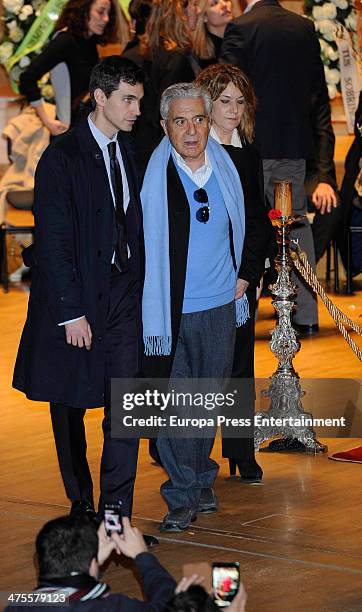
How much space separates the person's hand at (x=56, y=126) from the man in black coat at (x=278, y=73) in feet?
8.46

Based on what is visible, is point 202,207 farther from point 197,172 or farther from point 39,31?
point 39,31

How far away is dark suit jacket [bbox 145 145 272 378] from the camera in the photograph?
5.65 metres

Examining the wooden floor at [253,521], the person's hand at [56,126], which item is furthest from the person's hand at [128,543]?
the person's hand at [56,126]

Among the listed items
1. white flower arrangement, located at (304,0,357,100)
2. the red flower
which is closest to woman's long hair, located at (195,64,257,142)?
the red flower

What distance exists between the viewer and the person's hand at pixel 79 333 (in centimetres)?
541

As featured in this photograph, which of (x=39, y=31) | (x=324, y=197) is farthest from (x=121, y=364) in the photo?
(x=39, y=31)

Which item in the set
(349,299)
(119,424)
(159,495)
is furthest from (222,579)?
(349,299)

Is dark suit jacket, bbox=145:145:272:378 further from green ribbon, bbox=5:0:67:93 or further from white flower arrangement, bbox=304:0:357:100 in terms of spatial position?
green ribbon, bbox=5:0:67:93

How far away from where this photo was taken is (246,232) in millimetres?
6105

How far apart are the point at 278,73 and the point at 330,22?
383 centimetres

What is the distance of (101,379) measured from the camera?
18.1 feet

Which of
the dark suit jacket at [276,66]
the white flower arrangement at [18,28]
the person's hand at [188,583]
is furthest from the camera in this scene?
the white flower arrangement at [18,28]

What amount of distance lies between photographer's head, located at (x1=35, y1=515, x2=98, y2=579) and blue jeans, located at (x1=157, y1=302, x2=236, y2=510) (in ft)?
6.68

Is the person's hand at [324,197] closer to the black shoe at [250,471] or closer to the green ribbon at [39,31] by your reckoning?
the black shoe at [250,471]
